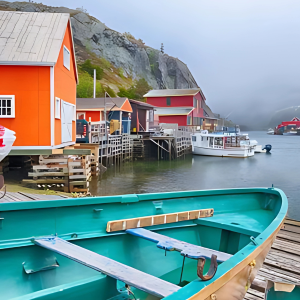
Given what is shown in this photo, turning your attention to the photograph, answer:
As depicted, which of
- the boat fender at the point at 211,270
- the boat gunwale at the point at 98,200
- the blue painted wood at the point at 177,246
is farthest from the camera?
the boat gunwale at the point at 98,200

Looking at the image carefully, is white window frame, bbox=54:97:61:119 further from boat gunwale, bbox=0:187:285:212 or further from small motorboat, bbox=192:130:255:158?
small motorboat, bbox=192:130:255:158

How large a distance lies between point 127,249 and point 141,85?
88.7 meters

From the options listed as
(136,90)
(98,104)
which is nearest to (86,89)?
(136,90)

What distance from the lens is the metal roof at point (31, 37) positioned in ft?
44.1

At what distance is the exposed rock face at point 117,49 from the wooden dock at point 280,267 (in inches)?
3405

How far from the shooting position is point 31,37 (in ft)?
47.1

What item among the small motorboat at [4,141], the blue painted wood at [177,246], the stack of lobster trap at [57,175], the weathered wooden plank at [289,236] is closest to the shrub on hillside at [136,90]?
the stack of lobster trap at [57,175]

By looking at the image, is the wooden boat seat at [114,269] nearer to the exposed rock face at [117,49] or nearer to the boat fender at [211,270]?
the boat fender at [211,270]

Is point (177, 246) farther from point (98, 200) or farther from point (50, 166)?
point (50, 166)

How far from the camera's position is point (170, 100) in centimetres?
5441

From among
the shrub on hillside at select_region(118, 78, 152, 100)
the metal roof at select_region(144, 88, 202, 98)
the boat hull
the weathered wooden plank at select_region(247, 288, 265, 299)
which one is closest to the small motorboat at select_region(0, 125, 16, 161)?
the weathered wooden plank at select_region(247, 288, 265, 299)

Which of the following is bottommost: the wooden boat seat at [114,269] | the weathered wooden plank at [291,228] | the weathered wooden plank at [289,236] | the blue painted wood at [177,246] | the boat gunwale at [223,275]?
the weathered wooden plank at [291,228]

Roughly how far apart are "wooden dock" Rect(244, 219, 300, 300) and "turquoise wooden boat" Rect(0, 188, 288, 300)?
270 millimetres

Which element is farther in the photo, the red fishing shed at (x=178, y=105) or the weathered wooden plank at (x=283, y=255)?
the red fishing shed at (x=178, y=105)
